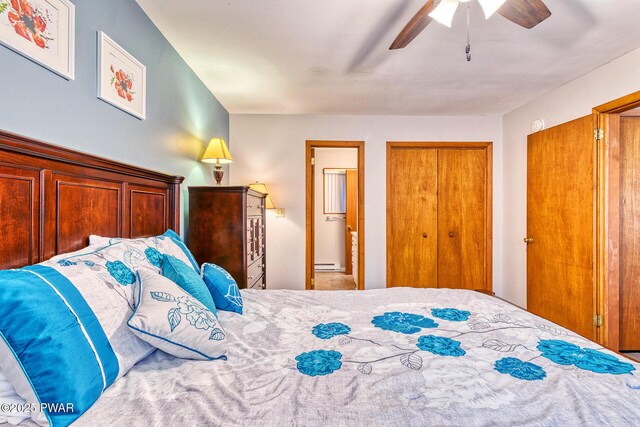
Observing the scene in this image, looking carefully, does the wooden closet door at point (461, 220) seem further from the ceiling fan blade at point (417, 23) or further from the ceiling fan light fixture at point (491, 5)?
the ceiling fan light fixture at point (491, 5)

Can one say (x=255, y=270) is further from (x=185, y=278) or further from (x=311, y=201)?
(x=185, y=278)

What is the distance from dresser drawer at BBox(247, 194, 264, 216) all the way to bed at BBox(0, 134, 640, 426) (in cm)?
110

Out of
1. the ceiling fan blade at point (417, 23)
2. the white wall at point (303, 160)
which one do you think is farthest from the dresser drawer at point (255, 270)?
the ceiling fan blade at point (417, 23)

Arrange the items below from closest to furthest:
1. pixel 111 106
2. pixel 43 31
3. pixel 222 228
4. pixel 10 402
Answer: pixel 10 402
pixel 43 31
pixel 111 106
pixel 222 228

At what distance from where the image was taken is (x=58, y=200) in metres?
1.25

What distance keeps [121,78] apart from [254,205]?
1.49m

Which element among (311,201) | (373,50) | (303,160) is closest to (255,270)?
(311,201)

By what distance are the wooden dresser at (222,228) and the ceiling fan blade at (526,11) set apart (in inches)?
77.1

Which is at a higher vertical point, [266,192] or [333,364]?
[266,192]

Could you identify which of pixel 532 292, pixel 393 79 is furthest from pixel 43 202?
pixel 532 292

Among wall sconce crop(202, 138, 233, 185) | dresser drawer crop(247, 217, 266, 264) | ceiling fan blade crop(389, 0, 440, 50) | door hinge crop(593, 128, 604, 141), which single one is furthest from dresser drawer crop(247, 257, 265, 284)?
door hinge crop(593, 128, 604, 141)

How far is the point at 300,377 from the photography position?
0.98m

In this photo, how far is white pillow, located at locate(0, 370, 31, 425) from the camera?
2.45ft

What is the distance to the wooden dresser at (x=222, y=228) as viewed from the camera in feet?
8.21
